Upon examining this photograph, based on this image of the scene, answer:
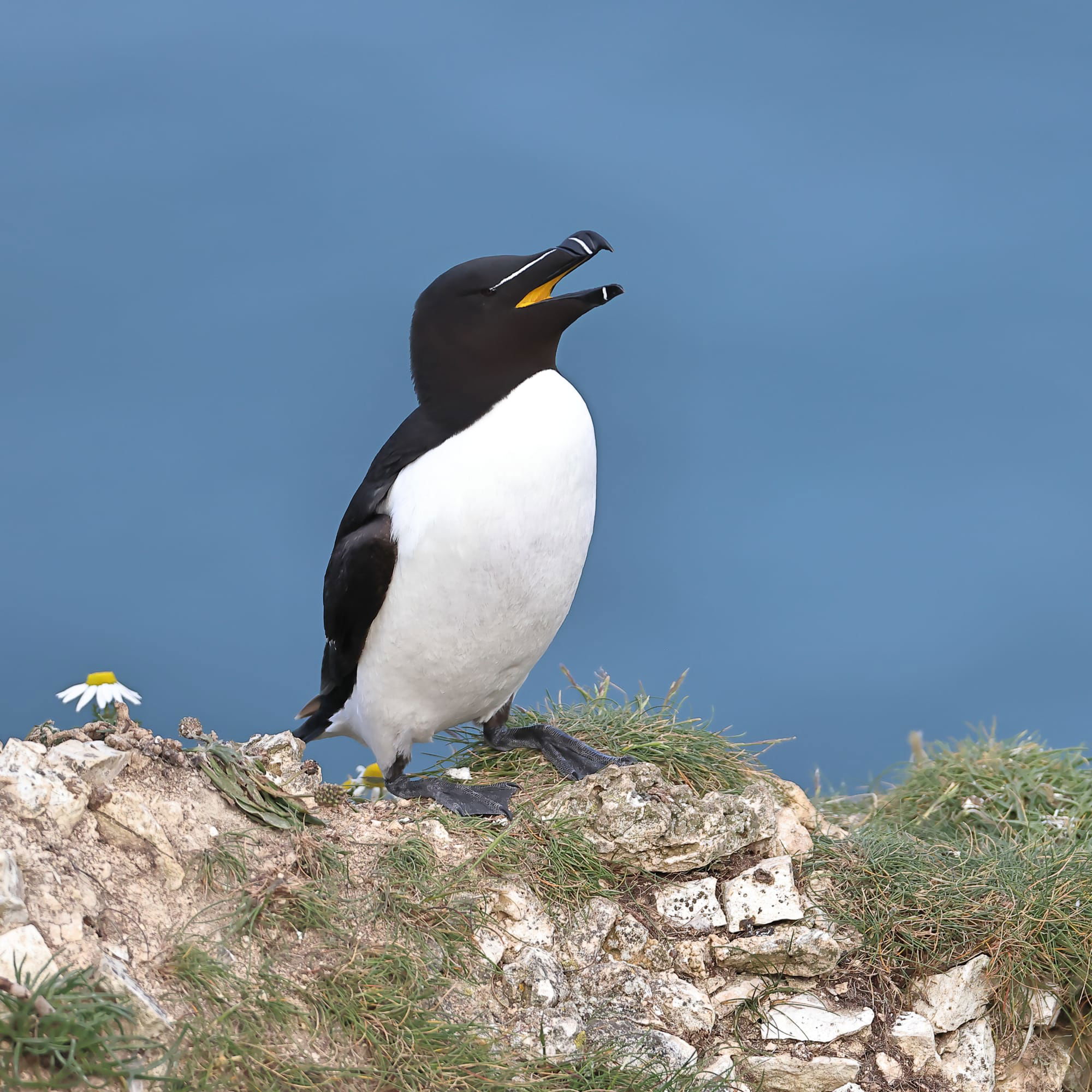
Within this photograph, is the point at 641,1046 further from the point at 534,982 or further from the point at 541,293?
the point at 541,293

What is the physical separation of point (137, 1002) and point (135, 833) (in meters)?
0.71

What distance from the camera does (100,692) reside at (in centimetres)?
468

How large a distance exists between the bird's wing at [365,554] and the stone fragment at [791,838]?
1.79 m

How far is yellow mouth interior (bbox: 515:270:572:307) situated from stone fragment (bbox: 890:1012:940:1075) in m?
2.96

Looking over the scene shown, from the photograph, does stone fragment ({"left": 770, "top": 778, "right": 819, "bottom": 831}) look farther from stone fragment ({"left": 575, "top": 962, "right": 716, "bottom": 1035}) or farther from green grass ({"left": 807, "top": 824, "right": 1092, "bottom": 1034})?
stone fragment ({"left": 575, "top": 962, "right": 716, "bottom": 1035})

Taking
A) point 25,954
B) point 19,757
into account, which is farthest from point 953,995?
point 19,757

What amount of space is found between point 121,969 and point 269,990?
431 mm

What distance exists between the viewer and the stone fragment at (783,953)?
448 cm

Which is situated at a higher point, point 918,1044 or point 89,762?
point 89,762

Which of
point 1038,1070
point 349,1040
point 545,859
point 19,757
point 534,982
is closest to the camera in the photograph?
point 349,1040

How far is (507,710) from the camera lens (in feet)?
18.3

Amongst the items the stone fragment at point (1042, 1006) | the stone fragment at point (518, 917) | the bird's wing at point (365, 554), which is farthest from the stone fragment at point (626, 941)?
the bird's wing at point (365, 554)

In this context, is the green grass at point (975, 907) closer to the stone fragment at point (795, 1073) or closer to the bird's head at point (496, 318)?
the stone fragment at point (795, 1073)

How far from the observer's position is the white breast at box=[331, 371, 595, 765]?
4754 millimetres
